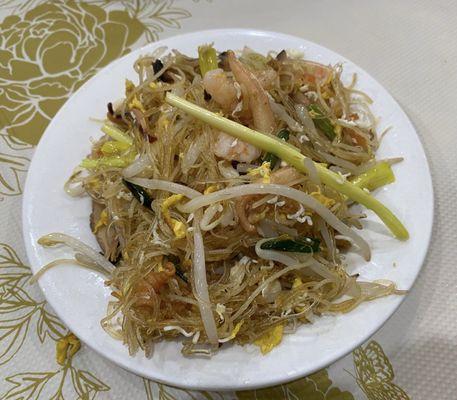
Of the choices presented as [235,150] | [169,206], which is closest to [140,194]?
[169,206]

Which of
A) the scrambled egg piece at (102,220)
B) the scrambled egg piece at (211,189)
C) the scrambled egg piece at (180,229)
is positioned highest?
the scrambled egg piece at (211,189)

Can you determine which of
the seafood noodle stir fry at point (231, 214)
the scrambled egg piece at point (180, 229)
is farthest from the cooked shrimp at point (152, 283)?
the scrambled egg piece at point (180, 229)

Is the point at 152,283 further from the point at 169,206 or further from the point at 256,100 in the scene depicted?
the point at 256,100

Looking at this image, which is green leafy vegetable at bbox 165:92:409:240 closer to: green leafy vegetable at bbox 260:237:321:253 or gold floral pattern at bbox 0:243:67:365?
green leafy vegetable at bbox 260:237:321:253

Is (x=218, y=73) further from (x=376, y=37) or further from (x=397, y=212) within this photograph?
(x=376, y=37)

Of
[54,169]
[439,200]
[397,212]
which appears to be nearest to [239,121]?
[397,212]

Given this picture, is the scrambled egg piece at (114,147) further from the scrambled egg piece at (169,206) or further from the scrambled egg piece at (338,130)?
the scrambled egg piece at (338,130)
